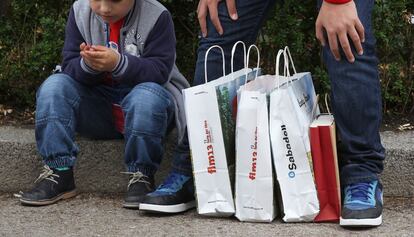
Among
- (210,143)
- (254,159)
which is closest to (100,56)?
Answer: (210,143)

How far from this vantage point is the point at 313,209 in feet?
11.2

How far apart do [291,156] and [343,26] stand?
52 centimetres

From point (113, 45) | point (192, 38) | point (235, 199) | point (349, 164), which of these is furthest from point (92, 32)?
point (349, 164)

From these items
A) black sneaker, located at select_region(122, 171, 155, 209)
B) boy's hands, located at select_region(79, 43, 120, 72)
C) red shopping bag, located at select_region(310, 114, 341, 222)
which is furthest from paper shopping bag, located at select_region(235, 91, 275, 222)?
boy's hands, located at select_region(79, 43, 120, 72)

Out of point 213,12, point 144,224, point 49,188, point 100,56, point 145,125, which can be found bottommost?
point 144,224

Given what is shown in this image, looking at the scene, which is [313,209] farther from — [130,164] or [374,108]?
[130,164]

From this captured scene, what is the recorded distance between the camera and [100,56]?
12.2 feet

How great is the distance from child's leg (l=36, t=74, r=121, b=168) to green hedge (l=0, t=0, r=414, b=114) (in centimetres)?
56

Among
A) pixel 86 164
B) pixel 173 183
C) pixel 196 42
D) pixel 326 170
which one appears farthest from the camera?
pixel 196 42

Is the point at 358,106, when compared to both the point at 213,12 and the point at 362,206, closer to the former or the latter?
the point at 362,206

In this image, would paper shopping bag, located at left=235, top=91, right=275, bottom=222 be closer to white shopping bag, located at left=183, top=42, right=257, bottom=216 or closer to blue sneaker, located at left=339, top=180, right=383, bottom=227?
white shopping bag, located at left=183, top=42, right=257, bottom=216

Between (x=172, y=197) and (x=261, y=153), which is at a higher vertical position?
(x=261, y=153)

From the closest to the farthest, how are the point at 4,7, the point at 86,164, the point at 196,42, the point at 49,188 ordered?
the point at 49,188 → the point at 86,164 → the point at 196,42 → the point at 4,7

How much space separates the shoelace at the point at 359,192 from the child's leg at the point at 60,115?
1.18m
